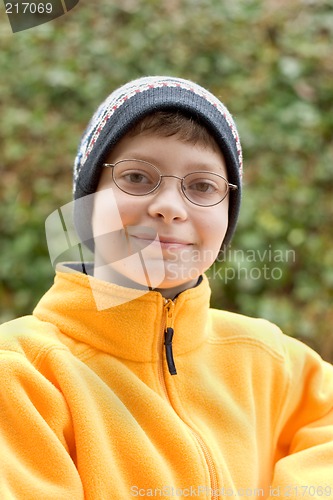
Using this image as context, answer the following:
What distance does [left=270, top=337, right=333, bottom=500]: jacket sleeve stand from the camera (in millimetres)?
1583

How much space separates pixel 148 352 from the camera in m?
1.51

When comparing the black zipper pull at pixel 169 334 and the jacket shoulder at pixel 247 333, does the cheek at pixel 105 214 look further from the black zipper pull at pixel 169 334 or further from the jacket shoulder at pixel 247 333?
the jacket shoulder at pixel 247 333

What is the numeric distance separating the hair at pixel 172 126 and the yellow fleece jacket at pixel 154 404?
349mm

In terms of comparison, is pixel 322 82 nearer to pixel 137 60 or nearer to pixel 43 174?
pixel 137 60

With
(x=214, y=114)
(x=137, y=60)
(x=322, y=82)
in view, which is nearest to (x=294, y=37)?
(x=322, y=82)

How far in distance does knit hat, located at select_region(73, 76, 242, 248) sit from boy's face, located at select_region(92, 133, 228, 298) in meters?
0.03

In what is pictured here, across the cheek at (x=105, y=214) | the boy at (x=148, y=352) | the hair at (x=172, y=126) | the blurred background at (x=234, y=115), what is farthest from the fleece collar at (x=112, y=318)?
the blurred background at (x=234, y=115)

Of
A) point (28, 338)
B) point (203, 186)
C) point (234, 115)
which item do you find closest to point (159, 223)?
point (203, 186)

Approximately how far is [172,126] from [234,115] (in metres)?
2.28

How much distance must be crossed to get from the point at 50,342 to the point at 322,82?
114 inches

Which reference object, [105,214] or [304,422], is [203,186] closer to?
[105,214]

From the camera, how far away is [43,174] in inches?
141

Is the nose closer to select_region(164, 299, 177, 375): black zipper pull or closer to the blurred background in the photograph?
select_region(164, 299, 177, 375): black zipper pull

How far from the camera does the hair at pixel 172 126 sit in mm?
1467
